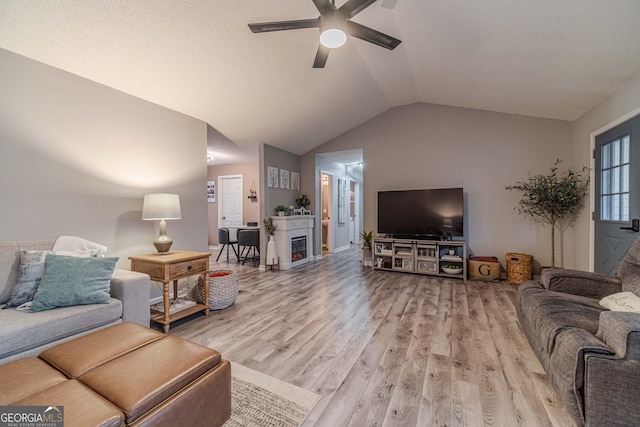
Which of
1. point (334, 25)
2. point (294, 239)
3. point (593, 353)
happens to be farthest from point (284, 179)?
point (593, 353)

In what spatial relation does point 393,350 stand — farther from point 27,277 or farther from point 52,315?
point 27,277

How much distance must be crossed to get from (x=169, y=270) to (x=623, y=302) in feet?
11.0

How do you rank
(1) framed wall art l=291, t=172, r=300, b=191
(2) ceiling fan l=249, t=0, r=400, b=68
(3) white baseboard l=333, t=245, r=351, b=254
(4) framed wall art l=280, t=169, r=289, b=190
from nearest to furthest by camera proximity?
(2) ceiling fan l=249, t=0, r=400, b=68, (4) framed wall art l=280, t=169, r=289, b=190, (1) framed wall art l=291, t=172, r=300, b=191, (3) white baseboard l=333, t=245, r=351, b=254

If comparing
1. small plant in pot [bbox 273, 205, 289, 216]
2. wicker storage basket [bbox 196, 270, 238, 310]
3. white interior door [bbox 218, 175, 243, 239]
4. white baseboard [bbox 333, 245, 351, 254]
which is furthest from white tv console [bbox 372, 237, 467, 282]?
white interior door [bbox 218, 175, 243, 239]

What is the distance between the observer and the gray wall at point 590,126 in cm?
261

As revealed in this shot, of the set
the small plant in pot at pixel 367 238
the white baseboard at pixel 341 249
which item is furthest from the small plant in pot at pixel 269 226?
the white baseboard at pixel 341 249

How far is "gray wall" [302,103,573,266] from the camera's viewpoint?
13.7 ft

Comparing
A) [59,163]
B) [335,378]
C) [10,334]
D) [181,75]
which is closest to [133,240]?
[59,163]

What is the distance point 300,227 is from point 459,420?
427cm

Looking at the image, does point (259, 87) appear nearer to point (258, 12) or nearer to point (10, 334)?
point (258, 12)

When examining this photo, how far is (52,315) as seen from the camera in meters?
1.67

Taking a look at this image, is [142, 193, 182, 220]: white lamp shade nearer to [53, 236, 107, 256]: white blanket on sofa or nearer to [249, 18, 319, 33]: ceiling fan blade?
[53, 236, 107, 256]: white blanket on sofa

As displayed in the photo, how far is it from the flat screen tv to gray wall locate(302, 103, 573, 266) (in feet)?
1.20

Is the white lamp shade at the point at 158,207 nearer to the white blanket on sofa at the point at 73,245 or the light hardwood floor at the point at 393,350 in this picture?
the white blanket on sofa at the point at 73,245
